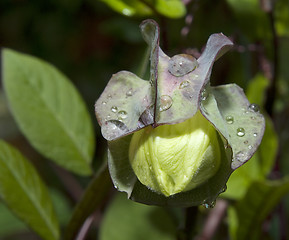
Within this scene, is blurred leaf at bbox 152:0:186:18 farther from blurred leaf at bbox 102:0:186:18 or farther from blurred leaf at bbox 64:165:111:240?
blurred leaf at bbox 64:165:111:240

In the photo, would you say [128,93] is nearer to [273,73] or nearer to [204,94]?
[204,94]

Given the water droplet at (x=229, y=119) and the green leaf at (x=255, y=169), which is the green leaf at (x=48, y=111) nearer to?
the green leaf at (x=255, y=169)

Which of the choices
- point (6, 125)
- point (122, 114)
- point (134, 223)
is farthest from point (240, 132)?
point (6, 125)

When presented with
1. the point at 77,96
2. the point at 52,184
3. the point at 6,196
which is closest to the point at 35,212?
the point at 6,196

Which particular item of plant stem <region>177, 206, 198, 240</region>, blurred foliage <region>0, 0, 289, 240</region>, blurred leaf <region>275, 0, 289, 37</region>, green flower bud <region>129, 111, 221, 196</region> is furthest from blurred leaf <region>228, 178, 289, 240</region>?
blurred leaf <region>275, 0, 289, 37</region>

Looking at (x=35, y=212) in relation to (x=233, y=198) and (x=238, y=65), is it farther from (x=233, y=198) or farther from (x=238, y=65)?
(x=238, y=65)
